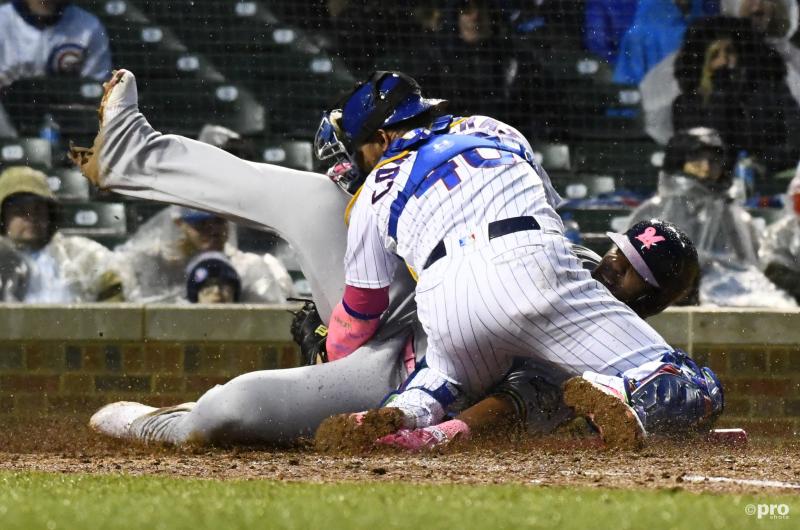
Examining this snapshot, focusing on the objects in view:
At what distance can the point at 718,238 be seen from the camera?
894cm

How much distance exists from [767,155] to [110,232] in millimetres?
4264

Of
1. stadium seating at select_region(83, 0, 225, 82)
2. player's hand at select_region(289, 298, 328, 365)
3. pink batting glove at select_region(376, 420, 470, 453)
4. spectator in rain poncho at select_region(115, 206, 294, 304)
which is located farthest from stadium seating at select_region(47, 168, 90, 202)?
pink batting glove at select_region(376, 420, 470, 453)

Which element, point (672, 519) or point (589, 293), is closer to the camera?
point (672, 519)

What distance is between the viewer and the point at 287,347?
772 cm

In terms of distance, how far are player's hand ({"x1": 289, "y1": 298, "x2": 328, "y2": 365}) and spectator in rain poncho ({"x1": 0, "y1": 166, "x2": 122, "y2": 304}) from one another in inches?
90.8

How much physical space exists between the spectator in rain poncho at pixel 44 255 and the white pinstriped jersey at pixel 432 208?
3.20 meters

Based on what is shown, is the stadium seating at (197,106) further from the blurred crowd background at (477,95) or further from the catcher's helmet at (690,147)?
the catcher's helmet at (690,147)

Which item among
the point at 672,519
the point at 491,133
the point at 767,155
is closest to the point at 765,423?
the point at 767,155

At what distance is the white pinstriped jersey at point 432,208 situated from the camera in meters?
5.44

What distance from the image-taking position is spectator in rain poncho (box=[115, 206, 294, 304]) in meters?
8.47

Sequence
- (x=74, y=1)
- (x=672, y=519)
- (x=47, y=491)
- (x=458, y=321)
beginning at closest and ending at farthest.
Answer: (x=672, y=519) → (x=47, y=491) → (x=458, y=321) → (x=74, y=1)

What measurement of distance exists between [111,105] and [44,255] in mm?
2302

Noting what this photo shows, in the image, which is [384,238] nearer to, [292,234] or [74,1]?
[292,234]

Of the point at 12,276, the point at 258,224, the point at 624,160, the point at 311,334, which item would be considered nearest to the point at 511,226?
the point at 311,334
